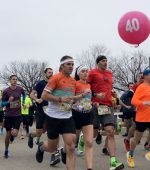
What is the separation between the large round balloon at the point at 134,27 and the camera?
499 inches

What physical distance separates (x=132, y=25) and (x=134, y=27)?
86 millimetres

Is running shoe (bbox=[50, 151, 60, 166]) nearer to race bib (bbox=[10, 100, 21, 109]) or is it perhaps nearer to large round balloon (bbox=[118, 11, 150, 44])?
race bib (bbox=[10, 100, 21, 109])

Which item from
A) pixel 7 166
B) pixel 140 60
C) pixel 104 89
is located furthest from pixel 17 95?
pixel 140 60

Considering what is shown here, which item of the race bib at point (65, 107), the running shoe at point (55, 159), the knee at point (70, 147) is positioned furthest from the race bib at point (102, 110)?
the knee at point (70, 147)

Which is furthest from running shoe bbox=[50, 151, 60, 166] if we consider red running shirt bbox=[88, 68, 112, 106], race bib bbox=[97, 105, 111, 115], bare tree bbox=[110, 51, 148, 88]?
Answer: bare tree bbox=[110, 51, 148, 88]

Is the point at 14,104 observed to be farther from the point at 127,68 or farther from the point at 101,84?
the point at 127,68

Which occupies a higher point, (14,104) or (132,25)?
(132,25)

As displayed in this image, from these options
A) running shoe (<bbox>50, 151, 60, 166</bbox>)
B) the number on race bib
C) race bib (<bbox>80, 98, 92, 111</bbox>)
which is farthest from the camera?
the number on race bib

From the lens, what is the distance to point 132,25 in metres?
12.7

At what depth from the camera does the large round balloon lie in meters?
Result: 12.7

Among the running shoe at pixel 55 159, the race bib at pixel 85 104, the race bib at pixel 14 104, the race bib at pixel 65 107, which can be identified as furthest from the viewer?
the race bib at pixel 14 104

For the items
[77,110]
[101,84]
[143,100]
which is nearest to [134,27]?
[101,84]

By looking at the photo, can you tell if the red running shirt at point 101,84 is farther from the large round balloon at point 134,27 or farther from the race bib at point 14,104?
the large round balloon at point 134,27

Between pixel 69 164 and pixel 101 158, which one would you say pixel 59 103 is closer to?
pixel 69 164
